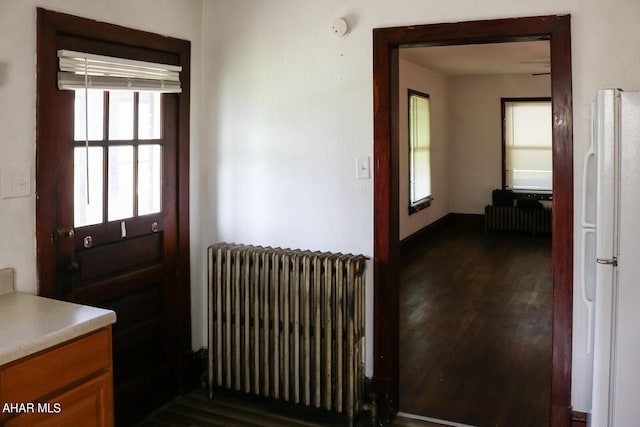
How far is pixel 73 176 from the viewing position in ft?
9.02

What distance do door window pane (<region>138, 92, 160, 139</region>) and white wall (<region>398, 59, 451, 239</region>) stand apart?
459 cm

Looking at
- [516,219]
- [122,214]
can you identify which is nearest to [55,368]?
[122,214]

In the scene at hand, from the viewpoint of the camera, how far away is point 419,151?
28.1 feet

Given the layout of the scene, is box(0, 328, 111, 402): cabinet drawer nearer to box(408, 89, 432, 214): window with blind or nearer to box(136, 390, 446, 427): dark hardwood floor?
box(136, 390, 446, 427): dark hardwood floor

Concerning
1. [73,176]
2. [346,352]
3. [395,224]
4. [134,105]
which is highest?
[134,105]

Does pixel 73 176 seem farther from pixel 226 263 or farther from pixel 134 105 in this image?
pixel 226 263

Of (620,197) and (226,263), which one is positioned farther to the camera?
(226,263)

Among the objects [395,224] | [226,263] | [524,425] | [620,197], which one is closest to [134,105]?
[226,263]

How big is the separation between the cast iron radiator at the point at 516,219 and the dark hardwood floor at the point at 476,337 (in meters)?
1.52

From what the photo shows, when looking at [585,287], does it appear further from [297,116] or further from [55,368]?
[55,368]

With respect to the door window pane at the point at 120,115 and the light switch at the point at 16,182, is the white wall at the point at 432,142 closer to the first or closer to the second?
the door window pane at the point at 120,115

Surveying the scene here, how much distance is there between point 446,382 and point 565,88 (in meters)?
1.93

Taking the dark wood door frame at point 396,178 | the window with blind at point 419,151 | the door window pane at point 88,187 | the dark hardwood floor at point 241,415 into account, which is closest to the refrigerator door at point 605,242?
the dark wood door frame at point 396,178

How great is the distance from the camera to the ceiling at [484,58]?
6684mm
